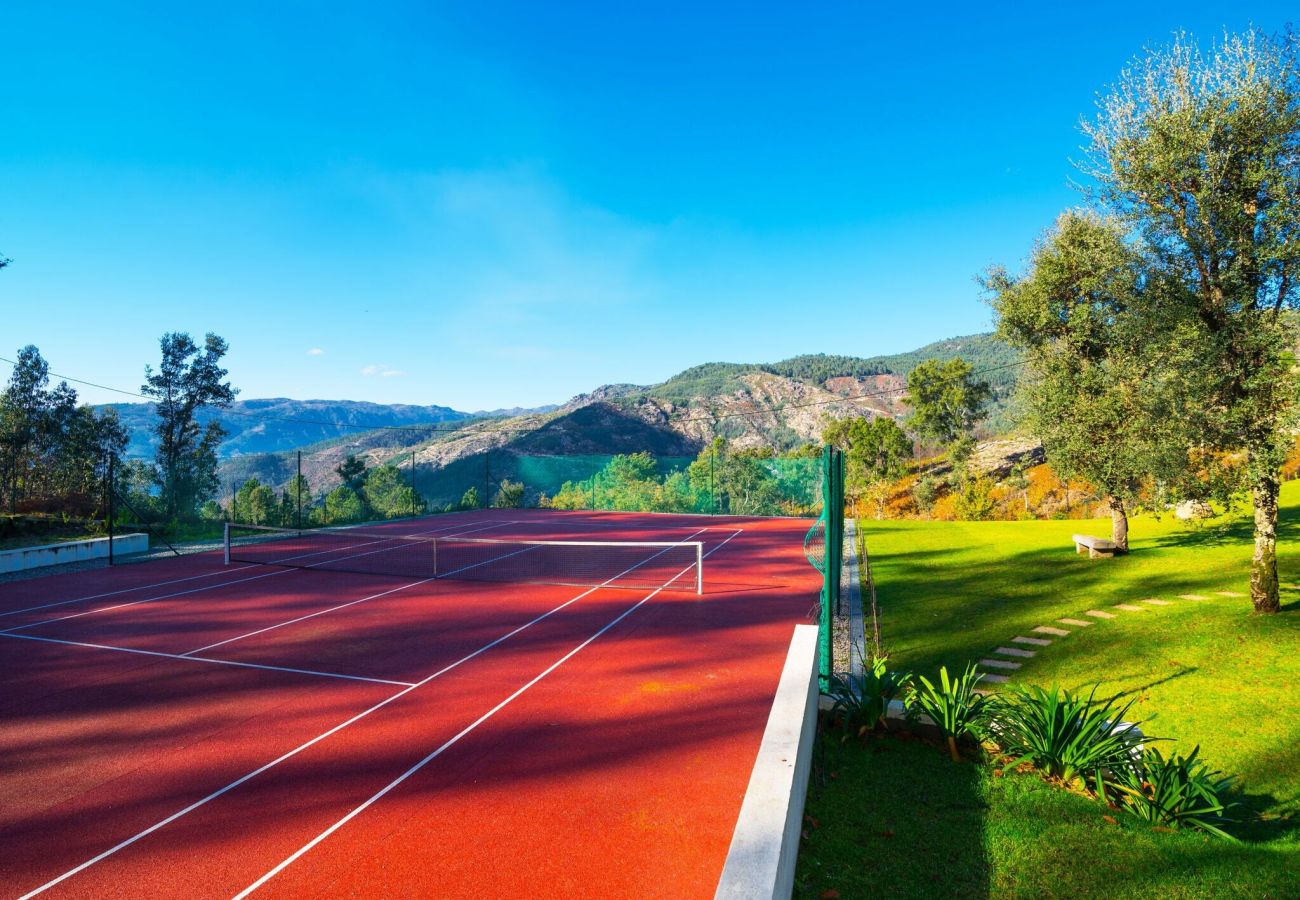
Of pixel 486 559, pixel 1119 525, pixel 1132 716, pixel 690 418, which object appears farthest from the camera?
pixel 690 418

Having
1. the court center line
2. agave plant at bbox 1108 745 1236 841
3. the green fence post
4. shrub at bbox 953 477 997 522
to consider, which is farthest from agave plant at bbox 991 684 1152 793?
shrub at bbox 953 477 997 522

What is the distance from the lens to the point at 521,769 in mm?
4793

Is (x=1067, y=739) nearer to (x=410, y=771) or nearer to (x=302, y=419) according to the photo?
(x=410, y=771)

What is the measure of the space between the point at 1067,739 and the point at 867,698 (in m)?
1.41

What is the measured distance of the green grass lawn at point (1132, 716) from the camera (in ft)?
11.7

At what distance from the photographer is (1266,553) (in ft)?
26.1

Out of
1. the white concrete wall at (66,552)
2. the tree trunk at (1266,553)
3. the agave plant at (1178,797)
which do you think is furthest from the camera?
the white concrete wall at (66,552)

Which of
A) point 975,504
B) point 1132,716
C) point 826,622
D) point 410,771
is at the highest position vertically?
point 826,622

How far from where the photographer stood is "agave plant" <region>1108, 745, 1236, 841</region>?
155 inches

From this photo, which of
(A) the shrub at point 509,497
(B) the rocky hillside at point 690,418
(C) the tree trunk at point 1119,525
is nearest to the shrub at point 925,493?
(B) the rocky hillside at point 690,418

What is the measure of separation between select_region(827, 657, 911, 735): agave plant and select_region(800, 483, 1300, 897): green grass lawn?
8.7 inches

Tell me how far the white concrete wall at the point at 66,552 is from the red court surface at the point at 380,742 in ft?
11.9

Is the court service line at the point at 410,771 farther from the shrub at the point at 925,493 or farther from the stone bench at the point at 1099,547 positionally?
the shrub at the point at 925,493

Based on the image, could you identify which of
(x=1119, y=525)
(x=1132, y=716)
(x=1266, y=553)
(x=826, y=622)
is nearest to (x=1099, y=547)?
(x=1119, y=525)
